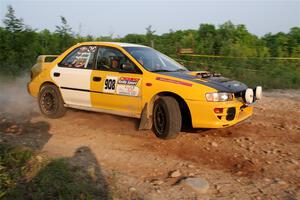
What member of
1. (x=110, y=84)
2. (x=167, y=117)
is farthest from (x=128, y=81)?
(x=167, y=117)

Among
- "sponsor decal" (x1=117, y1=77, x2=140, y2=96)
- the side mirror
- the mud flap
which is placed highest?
the side mirror

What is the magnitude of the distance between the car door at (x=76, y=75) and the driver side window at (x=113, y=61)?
0.58ft

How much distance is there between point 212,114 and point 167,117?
0.71 meters

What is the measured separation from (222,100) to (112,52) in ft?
7.35

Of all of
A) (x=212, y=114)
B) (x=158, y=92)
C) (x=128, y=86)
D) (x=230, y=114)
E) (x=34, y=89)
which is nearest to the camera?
(x=212, y=114)

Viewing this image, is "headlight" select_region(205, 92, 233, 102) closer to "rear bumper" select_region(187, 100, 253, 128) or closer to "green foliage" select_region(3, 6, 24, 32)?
"rear bumper" select_region(187, 100, 253, 128)

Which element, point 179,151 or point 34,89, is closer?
point 179,151

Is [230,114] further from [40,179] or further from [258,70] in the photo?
[258,70]

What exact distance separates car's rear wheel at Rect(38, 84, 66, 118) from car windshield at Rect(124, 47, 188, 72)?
175 cm

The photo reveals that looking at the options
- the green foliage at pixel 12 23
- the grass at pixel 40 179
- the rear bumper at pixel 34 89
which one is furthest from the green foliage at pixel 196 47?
the grass at pixel 40 179

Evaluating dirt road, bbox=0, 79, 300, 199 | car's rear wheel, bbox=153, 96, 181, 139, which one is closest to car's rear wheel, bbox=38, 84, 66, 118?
dirt road, bbox=0, 79, 300, 199

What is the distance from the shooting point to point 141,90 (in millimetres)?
6066

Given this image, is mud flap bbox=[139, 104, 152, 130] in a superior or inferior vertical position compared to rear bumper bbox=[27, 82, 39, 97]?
inferior

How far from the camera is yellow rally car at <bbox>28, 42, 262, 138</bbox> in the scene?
221 inches
